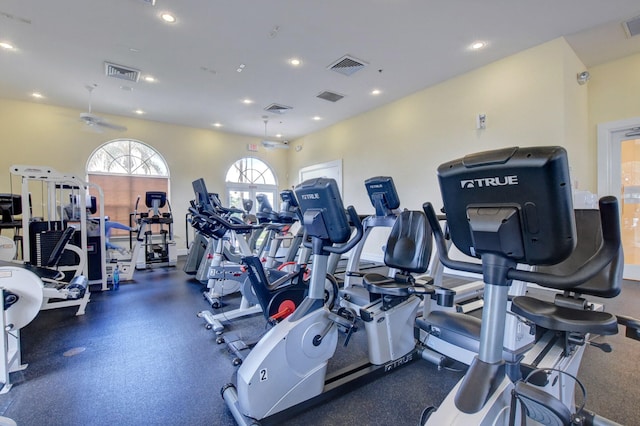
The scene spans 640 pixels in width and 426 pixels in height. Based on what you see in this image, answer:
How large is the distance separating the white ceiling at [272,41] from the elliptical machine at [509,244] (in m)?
3.36

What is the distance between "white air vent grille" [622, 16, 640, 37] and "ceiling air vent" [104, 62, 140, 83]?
22.8 ft

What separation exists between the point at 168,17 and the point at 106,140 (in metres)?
4.61

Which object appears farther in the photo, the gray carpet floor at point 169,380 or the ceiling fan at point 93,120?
the ceiling fan at point 93,120

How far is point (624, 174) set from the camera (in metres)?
4.71

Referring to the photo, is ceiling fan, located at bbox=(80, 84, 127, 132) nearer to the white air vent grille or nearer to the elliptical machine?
the elliptical machine

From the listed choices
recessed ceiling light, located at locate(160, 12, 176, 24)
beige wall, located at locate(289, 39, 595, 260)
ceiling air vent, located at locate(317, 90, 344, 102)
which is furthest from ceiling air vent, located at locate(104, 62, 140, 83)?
beige wall, located at locate(289, 39, 595, 260)

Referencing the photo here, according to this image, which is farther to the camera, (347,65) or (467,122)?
(467,122)

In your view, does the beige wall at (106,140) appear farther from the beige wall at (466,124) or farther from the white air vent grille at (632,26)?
the white air vent grille at (632,26)

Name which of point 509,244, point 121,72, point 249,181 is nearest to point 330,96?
point 121,72

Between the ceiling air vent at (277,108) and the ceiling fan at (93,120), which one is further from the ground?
the ceiling air vent at (277,108)

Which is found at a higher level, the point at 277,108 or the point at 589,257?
the point at 277,108

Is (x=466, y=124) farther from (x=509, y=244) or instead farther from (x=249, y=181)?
(x=249, y=181)

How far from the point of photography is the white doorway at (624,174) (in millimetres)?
4609

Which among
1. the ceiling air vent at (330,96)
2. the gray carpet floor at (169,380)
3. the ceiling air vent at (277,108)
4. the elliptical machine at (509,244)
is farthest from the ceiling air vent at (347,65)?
the elliptical machine at (509,244)
